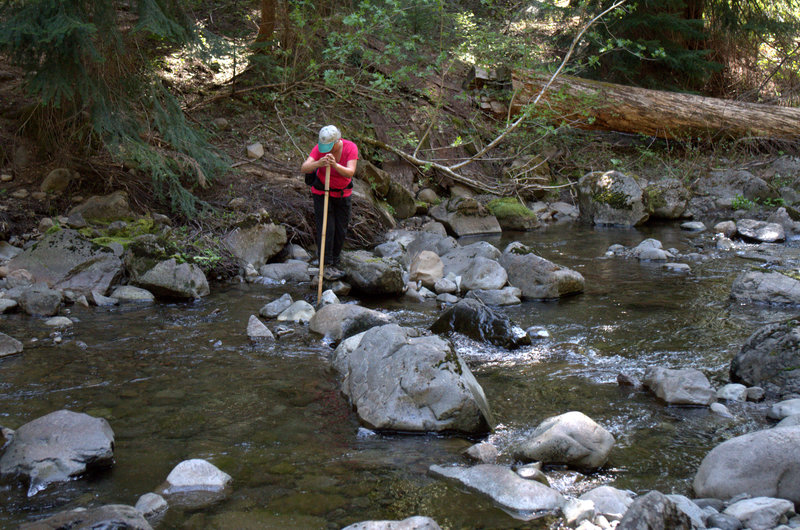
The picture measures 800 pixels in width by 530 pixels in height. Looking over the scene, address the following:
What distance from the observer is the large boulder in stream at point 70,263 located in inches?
287

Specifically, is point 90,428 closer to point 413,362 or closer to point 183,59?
point 413,362

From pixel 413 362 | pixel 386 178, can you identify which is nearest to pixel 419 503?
pixel 413 362

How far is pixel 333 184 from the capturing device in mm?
7883

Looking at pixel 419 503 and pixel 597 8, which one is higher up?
pixel 597 8

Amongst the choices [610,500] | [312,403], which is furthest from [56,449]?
[610,500]

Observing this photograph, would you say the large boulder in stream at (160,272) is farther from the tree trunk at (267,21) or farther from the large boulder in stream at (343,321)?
the tree trunk at (267,21)

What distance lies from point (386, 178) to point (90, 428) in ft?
28.3

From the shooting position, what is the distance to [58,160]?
29.9 ft

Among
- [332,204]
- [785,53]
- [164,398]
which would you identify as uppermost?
[785,53]

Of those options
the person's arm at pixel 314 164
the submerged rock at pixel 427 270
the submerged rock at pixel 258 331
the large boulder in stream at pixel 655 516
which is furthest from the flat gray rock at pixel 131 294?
the large boulder in stream at pixel 655 516

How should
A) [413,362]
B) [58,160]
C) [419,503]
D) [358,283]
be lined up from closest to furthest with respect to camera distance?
[419,503] < [413,362] < [358,283] < [58,160]

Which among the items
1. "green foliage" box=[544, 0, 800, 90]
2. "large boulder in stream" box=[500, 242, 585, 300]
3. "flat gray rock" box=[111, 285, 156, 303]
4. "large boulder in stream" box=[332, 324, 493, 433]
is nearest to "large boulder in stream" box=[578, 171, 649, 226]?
"green foliage" box=[544, 0, 800, 90]

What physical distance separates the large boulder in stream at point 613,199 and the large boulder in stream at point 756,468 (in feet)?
32.8

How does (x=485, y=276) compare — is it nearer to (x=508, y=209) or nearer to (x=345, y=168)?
(x=345, y=168)
